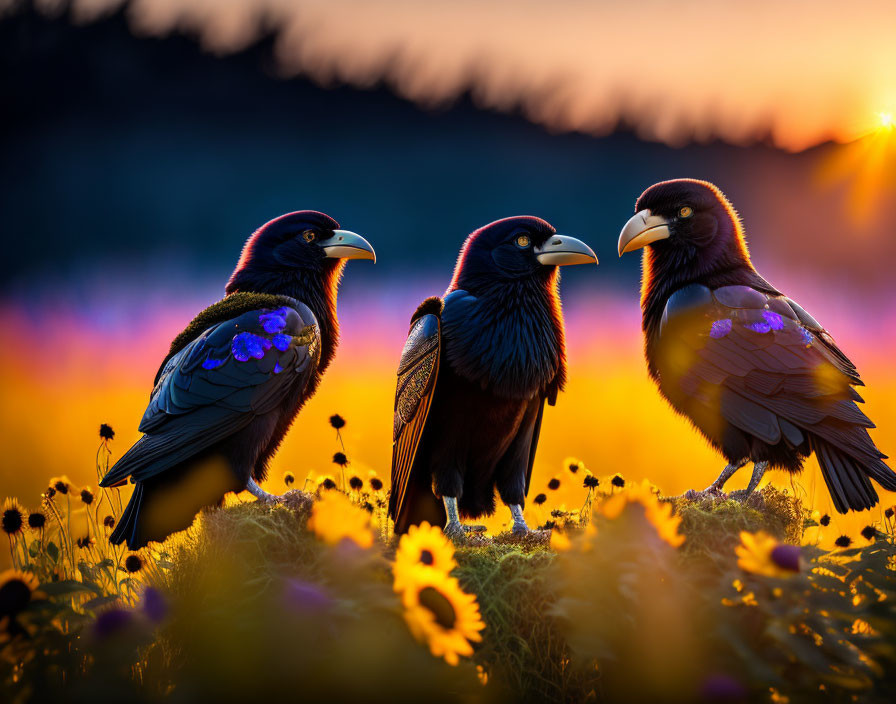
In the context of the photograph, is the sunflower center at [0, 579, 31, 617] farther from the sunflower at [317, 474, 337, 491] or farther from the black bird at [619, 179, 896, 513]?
the black bird at [619, 179, 896, 513]

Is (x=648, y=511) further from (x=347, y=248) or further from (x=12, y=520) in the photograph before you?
(x=12, y=520)

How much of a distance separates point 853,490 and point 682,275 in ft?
5.03

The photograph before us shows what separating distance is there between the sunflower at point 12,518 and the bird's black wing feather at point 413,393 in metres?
1.85

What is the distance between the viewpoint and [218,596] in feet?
11.2

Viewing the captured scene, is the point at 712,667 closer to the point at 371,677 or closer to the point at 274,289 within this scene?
the point at 371,677

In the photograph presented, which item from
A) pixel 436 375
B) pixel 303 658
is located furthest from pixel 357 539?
pixel 436 375

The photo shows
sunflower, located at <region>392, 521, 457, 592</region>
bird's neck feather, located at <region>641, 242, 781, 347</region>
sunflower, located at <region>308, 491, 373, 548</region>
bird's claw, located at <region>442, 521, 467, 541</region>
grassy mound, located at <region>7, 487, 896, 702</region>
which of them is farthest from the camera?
bird's neck feather, located at <region>641, 242, 781, 347</region>

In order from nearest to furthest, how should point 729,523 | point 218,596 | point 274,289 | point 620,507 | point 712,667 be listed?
point 712,667 → point 620,507 → point 218,596 → point 729,523 → point 274,289

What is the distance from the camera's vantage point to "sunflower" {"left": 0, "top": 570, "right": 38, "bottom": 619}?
8.63ft

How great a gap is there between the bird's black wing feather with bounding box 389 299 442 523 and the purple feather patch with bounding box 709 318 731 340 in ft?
5.11

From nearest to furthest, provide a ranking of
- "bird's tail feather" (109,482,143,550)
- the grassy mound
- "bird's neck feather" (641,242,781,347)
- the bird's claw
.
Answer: the grassy mound < "bird's tail feather" (109,482,143,550) < the bird's claw < "bird's neck feather" (641,242,781,347)

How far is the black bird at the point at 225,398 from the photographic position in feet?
13.0

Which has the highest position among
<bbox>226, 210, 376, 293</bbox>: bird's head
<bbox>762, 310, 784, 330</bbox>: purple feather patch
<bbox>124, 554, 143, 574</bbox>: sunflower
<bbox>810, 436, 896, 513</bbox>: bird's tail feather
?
<bbox>226, 210, 376, 293</bbox>: bird's head

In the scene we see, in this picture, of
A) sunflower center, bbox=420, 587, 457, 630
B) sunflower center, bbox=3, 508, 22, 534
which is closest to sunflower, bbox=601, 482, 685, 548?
sunflower center, bbox=420, 587, 457, 630
